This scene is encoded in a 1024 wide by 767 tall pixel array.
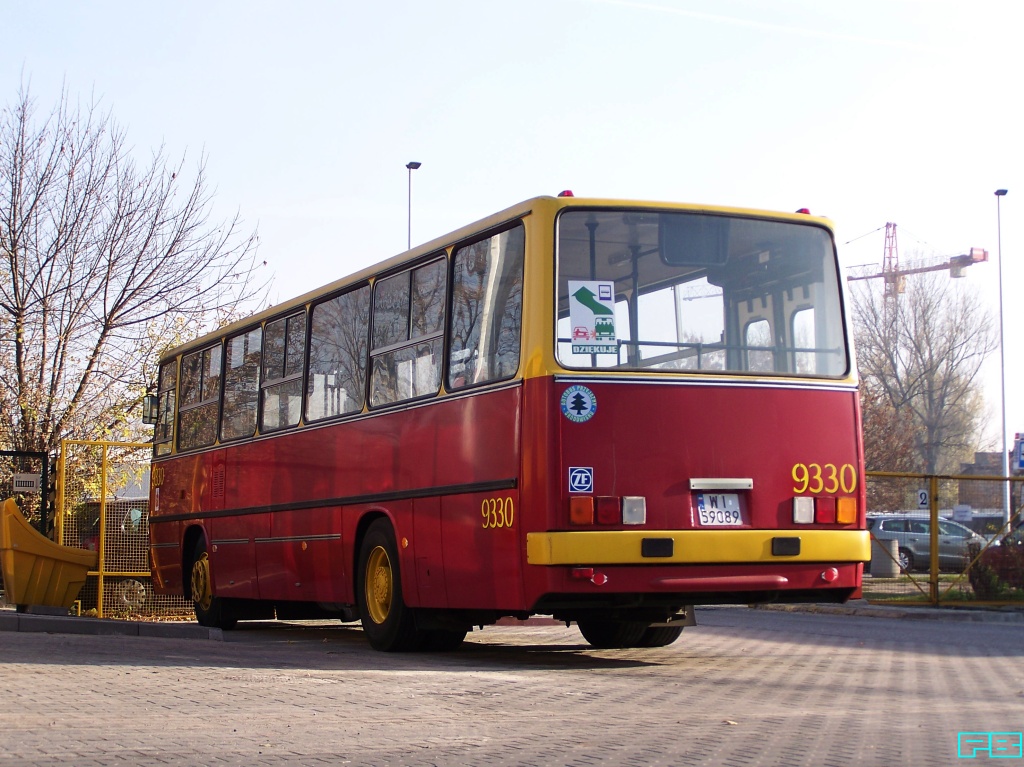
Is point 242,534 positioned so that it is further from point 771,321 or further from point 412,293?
point 771,321

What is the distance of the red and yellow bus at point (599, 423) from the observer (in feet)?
34.7

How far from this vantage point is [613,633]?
44.5 ft

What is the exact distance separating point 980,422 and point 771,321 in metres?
65.3

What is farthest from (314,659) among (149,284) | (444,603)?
(149,284)

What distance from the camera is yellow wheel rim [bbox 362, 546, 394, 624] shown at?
12750 mm

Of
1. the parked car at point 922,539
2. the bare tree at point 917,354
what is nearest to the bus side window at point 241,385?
the parked car at point 922,539

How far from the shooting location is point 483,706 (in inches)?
349

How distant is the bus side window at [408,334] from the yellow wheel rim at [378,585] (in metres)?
1.33

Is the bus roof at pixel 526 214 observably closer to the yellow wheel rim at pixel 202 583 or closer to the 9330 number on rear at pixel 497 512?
the 9330 number on rear at pixel 497 512

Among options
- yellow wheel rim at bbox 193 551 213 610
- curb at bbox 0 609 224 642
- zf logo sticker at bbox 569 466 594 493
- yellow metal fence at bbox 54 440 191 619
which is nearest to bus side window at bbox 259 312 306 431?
yellow wheel rim at bbox 193 551 213 610

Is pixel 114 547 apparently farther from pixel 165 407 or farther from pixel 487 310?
pixel 487 310

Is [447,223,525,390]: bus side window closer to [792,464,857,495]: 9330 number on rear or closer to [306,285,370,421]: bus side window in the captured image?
[306,285,370,421]: bus side window
